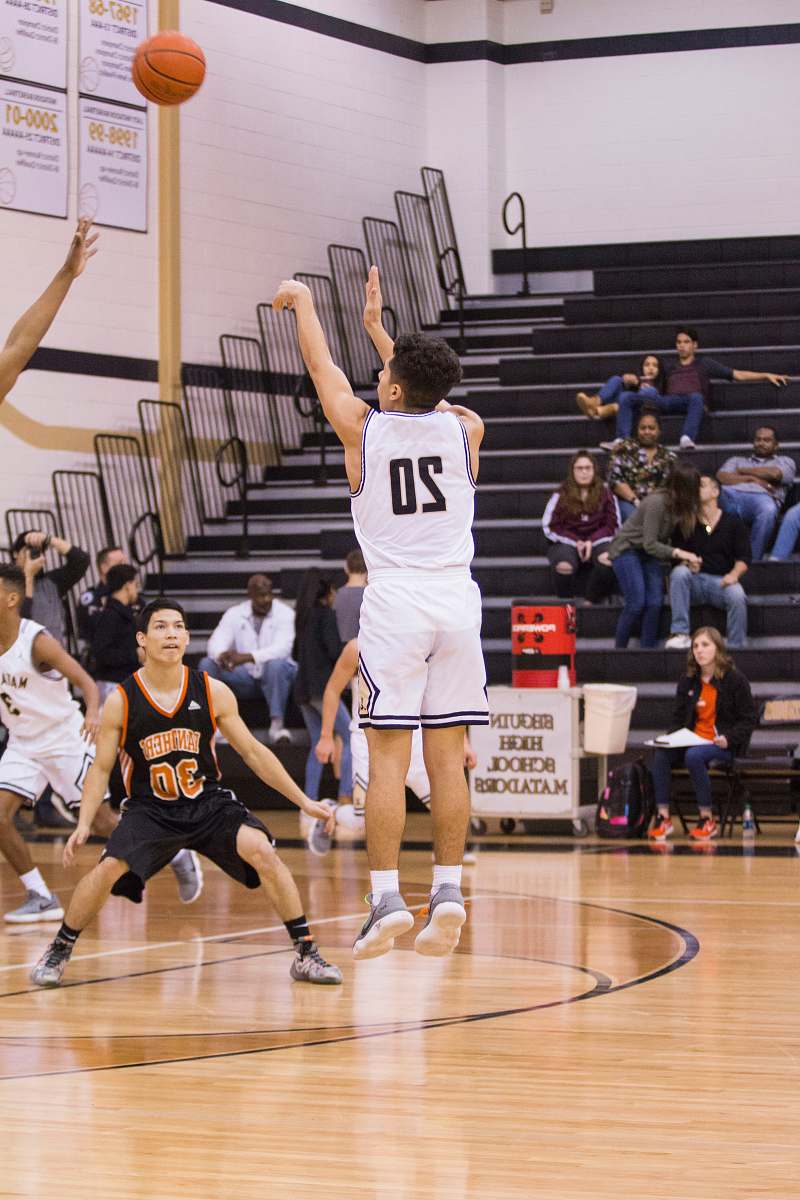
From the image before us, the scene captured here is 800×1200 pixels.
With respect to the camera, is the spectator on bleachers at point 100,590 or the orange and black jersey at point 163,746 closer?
the orange and black jersey at point 163,746

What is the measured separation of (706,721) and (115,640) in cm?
394

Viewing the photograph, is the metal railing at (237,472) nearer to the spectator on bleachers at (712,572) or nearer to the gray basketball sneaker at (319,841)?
the spectator on bleachers at (712,572)

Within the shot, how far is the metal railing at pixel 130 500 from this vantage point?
1536 cm

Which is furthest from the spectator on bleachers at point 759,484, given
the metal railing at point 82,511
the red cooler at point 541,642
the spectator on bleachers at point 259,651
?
the metal railing at point 82,511

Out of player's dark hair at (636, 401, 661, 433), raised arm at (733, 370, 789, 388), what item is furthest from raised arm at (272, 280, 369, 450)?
raised arm at (733, 370, 789, 388)

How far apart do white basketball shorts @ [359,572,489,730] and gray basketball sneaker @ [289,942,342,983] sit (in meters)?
1.62

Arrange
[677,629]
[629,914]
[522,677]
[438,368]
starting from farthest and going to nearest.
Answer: [677,629], [522,677], [629,914], [438,368]

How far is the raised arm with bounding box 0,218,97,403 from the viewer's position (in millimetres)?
4051

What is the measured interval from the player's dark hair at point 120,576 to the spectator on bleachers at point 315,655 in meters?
1.25

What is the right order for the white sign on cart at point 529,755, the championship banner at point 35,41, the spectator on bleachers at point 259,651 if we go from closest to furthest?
the white sign on cart at point 529,755, the spectator on bleachers at point 259,651, the championship banner at point 35,41

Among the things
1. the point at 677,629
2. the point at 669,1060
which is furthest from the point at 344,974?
the point at 677,629

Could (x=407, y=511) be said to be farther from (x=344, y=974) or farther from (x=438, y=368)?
(x=344, y=974)

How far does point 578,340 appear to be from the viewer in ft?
56.5

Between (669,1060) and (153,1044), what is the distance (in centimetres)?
154
